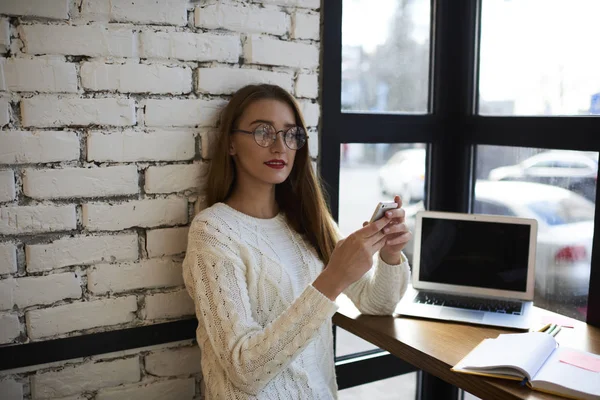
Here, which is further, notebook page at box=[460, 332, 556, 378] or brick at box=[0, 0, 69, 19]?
brick at box=[0, 0, 69, 19]

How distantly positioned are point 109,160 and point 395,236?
0.83m

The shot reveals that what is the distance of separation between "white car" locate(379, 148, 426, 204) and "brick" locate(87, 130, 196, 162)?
0.82 m

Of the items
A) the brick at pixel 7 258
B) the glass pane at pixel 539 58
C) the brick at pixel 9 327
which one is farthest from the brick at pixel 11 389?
the glass pane at pixel 539 58

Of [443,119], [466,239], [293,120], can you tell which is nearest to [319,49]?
[293,120]

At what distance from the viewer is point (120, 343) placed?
5.54 feet

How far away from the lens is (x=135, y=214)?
1.68 metres

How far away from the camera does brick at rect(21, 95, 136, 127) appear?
4.95ft

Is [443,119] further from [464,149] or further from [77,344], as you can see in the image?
[77,344]

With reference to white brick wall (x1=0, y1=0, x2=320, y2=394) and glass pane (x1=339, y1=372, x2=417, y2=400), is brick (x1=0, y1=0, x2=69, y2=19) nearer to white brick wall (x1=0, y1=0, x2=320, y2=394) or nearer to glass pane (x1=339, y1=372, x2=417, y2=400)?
white brick wall (x1=0, y1=0, x2=320, y2=394)

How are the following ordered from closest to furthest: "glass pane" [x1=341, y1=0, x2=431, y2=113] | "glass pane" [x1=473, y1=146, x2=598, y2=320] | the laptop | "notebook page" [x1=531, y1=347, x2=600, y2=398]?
"notebook page" [x1=531, y1=347, x2=600, y2=398]
the laptop
"glass pane" [x1=473, y1=146, x2=598, y2=320]
"glass pane" [x1=341, y1=0, x2=431, y2=113]

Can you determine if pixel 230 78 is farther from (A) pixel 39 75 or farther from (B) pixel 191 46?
(A) pixel 39 75

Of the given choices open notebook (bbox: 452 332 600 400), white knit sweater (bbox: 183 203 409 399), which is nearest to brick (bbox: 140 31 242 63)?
white knit sweater (bbox: 183 203 409 399)

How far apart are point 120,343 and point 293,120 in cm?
81

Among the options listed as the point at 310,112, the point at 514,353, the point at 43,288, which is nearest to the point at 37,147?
the point at 43,288
